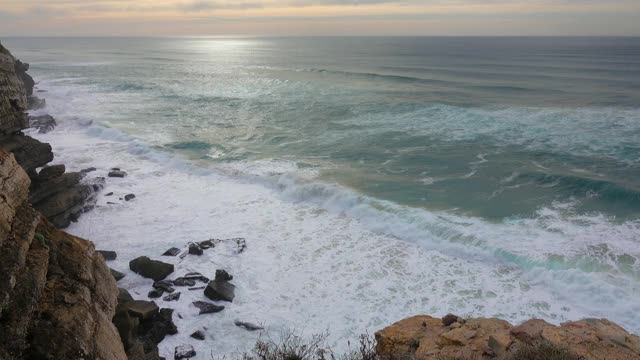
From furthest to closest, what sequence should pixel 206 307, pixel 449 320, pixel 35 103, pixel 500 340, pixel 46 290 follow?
pixel 35 103 < pixel 206 307 < pixel 449 320 < pixel 500 340 < pixel 46 290

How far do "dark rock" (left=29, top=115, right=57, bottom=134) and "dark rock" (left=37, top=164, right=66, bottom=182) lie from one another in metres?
14.8

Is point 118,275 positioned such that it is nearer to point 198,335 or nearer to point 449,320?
point 198,335

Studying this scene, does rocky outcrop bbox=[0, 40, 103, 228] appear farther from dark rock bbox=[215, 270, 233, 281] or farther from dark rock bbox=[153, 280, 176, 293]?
dark rock bbox=[215, 270, 233, 281]

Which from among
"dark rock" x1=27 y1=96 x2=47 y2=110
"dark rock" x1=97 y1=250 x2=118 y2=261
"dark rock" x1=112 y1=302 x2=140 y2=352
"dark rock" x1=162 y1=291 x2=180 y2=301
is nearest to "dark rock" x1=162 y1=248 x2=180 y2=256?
"dark rock" x1=97 y1=250 x2=118 y2=261

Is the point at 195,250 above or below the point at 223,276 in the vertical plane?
above

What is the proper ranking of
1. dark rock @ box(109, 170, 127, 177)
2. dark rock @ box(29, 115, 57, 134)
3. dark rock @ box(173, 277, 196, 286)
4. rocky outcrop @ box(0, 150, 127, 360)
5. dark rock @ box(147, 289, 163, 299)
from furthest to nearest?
dark rock @ box(29, 115, 57, 134) → dark rock @ box(109, 170, 127, 177) → dark rock @ box(173, 277, 196, 286) → dark rock @ box(147, 289, 163, 299) → rocky outcrop @ box(0, 150, 127, 360)

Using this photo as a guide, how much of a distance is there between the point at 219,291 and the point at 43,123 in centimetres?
2538

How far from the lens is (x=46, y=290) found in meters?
6.34

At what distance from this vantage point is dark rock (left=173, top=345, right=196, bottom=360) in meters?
10.1

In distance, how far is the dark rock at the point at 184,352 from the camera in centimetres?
1005

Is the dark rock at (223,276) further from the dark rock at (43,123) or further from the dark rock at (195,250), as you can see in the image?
the dark rock at (43,123)

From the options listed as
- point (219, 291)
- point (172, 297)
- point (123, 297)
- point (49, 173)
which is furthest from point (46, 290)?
point (49, 173)

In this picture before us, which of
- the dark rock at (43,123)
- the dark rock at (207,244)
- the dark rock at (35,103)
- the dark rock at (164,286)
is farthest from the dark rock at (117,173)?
the dark rock at (35,103)

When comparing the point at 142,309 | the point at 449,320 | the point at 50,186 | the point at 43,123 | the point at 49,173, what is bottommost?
the point at 142,309
